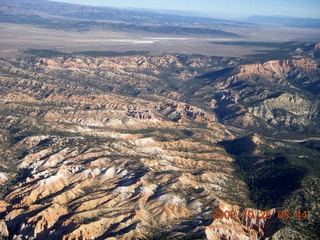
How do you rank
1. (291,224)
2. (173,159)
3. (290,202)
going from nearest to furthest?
(291,224), (290,202), (173,159)

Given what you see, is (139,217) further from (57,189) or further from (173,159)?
(173,159)

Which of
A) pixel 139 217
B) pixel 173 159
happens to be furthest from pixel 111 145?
pixel 139 217

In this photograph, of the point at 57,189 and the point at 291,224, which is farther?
the point at 57,189

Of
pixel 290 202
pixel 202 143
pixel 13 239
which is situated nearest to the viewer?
pixel 13 239
